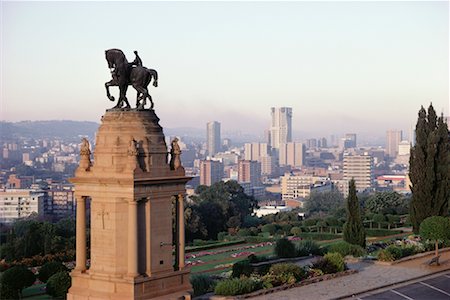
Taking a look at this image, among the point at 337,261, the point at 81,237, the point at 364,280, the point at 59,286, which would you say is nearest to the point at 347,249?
the point at 337,261

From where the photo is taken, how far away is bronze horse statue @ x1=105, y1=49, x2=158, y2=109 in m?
21.1

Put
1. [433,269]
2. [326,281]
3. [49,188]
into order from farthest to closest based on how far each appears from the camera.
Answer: [49,188] < [433,269] < [326,281]

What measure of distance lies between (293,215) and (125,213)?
183 ft

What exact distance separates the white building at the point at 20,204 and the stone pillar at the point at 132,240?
120 metres

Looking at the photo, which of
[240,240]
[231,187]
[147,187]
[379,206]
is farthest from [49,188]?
[147,187]

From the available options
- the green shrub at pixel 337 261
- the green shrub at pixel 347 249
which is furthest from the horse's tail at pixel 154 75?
the green shrub at pixel 347 249

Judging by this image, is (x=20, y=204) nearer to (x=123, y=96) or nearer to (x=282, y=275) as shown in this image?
(x=282, y=275)

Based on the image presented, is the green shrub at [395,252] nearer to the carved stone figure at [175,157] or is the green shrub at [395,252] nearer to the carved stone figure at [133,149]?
the carved stone figure at [175,157]

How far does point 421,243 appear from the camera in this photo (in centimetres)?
4016

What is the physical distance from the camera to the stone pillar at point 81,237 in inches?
844

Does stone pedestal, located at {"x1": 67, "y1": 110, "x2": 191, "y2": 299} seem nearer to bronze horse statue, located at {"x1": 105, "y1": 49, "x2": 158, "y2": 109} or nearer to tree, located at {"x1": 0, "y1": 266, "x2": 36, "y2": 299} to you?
bronze horse statue, located at {"x1": 105, "y1": 49, "x2": 158, "y2": 109}

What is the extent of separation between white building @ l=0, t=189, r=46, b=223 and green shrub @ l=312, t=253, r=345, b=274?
361 ft

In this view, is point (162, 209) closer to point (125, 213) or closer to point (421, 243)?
point (125, 213)

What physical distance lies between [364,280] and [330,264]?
5.39 feet
